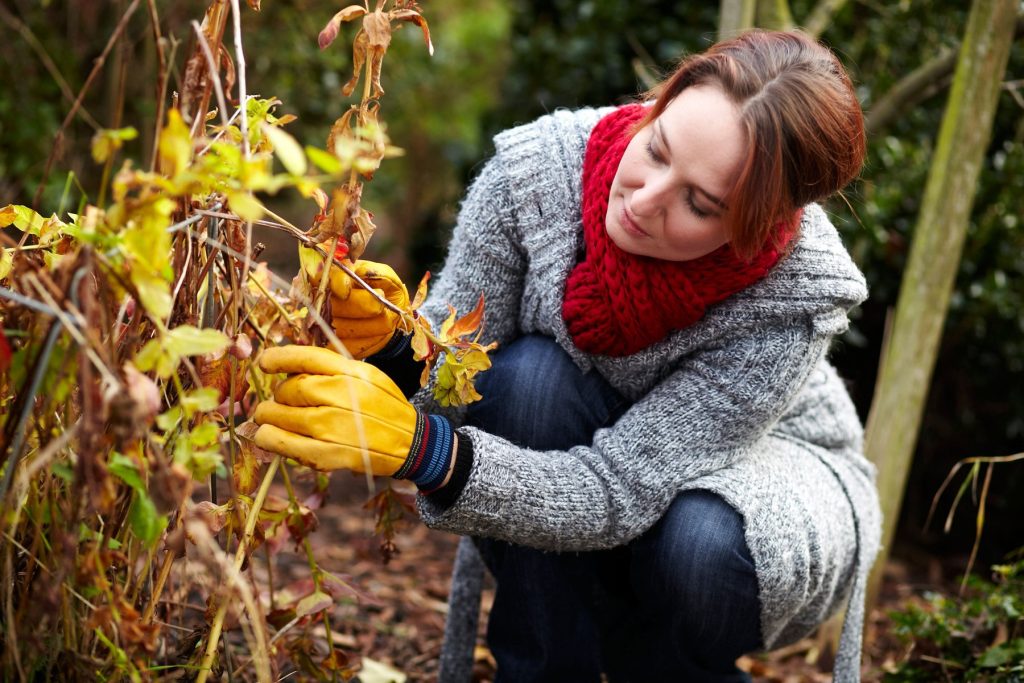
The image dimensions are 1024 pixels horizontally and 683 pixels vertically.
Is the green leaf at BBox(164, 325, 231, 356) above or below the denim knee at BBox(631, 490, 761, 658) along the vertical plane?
above

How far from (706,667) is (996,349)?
4.73 ft

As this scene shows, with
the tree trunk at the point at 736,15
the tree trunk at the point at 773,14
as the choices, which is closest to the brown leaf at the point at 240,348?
the tree trunk at the point at 736,15

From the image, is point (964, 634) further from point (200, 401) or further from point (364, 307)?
point (200, 401)

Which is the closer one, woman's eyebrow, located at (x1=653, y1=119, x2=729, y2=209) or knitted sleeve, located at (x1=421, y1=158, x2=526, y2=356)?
woman's eyebrow, located at (x1=653, y1=119, x2=729, y2=209)

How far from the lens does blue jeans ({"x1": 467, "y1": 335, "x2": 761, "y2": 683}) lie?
55.1 inches

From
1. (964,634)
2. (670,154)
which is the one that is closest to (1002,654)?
(964,634)

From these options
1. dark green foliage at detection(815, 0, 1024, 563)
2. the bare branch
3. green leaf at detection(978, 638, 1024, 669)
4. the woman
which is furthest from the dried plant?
dark green foliage at detection(815, 0, 1024, 563)

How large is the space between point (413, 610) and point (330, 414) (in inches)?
43.7

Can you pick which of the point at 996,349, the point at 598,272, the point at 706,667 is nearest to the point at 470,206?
the point at 598,272

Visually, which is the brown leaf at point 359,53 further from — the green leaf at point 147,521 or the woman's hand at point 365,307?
the green leaf at point 147,521

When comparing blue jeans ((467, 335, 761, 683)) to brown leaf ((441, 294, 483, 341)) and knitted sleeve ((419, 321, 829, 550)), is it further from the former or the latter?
brown leaf ((441, 294, 483, 341))

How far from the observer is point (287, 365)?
3.60 feet

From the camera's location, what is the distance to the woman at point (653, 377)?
1.27 meters

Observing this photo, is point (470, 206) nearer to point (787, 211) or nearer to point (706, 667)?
point (787, 211)
